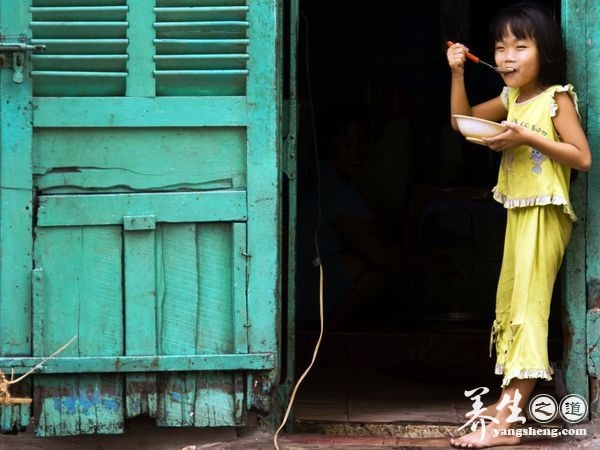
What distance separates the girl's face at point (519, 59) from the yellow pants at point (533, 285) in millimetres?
493

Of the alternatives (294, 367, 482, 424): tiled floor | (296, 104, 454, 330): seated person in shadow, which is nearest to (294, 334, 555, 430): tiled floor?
(294, 367, 482, 424): tiled floor

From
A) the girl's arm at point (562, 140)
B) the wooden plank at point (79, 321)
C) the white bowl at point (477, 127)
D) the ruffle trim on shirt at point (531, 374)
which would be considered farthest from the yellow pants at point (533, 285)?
the wooden plank at point (79, 321)

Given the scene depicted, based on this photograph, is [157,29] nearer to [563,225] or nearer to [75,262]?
[75,262]

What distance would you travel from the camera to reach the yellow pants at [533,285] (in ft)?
13.5

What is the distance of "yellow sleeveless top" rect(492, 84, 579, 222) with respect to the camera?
4.10 metres

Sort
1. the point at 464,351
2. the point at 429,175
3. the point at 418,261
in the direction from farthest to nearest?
the point at 429,175 → the point at 418,261 → the point at 464,351

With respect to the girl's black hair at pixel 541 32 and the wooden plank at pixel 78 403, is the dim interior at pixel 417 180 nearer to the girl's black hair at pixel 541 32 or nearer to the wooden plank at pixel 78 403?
the wooden plank at pixel 78 403

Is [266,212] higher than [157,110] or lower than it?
lower

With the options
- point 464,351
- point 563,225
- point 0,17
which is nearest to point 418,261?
point 464,351

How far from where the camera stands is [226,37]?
416cm

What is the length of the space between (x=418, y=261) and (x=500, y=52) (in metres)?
2.11

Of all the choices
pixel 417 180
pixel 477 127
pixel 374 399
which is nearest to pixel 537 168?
pixel 477 127

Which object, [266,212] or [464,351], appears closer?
[266,212]

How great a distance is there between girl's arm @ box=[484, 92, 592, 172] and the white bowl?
0.9 inches
